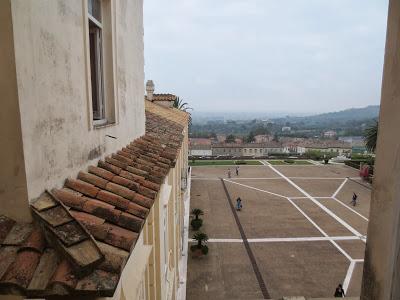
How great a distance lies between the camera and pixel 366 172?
34625 mm

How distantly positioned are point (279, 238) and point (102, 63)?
53.6 ft

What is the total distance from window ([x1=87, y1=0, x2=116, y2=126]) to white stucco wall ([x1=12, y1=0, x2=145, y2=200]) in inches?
19.8

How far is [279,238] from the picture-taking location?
59.7 feet

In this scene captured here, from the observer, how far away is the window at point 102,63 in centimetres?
433

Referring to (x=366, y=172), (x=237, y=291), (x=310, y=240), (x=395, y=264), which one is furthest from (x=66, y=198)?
(x=366, y=172)

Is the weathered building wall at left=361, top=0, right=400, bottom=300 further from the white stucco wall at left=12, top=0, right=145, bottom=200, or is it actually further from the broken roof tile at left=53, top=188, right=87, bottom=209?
the white stucco wall at left=12, top=0, right=145, bottom=200

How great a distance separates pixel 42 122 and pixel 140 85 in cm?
485

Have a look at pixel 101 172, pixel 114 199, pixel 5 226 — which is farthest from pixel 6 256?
pixel 101 172

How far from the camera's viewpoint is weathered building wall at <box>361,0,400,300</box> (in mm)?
2107

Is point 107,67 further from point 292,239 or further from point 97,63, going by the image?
point 292,239

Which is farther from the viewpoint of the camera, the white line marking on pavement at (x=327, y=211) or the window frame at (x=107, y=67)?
the white line marking on pavement at (x=327, y=211)

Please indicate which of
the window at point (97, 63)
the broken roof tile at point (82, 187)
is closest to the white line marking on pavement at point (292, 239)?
the window at point (97, 63)

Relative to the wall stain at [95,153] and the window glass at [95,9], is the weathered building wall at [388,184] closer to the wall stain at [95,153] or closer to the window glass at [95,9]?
the wall stain at [95,153]

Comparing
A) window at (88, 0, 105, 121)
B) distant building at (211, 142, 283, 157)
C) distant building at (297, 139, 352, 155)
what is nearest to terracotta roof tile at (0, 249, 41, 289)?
window at (88, 0, 105, 121)
